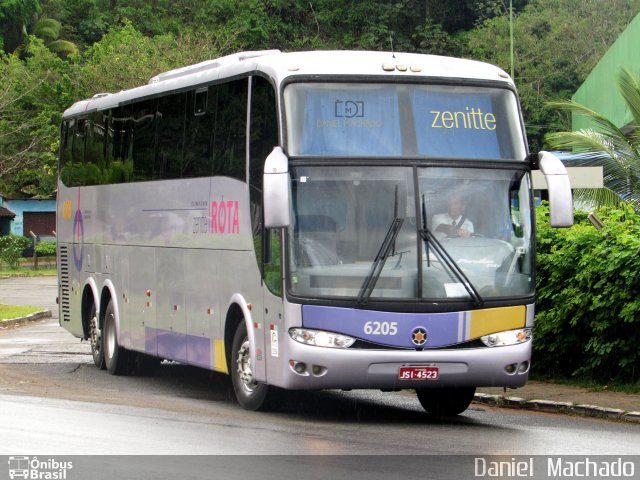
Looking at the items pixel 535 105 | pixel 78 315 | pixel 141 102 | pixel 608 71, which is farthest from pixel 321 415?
pixel 535 105

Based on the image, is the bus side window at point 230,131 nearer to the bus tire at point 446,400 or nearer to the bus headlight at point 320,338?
the bus headlight at point 320,338

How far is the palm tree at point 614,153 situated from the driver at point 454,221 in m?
9.31

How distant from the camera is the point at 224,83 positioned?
45.1 ft

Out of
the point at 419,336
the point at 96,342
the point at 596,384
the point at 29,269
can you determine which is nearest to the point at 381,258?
the point at 419,336

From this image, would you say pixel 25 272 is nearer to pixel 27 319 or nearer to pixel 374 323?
pixel 27 319

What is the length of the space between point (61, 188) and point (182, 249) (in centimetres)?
618

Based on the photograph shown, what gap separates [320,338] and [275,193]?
1.38 meters

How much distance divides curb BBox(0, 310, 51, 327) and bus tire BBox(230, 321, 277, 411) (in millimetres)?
13982

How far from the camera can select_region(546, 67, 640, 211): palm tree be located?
835 inches

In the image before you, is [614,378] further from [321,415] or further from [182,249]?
[182,249]

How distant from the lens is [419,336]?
11.5m

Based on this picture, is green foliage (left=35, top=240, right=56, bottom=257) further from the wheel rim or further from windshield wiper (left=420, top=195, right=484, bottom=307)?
windshield wiper (left=420, top=195, right=484, bottom=307)

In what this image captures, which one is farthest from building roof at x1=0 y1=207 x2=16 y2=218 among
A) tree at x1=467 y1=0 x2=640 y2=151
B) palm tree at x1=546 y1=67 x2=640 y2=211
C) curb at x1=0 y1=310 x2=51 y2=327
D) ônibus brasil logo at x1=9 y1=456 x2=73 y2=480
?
ônibus brasil logo at x1=9 y1=456 x2=73 y2=480

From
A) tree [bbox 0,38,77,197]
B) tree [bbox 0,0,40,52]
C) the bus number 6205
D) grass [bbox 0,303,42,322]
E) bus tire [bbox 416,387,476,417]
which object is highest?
tree [bbox 0,0,40,52]
